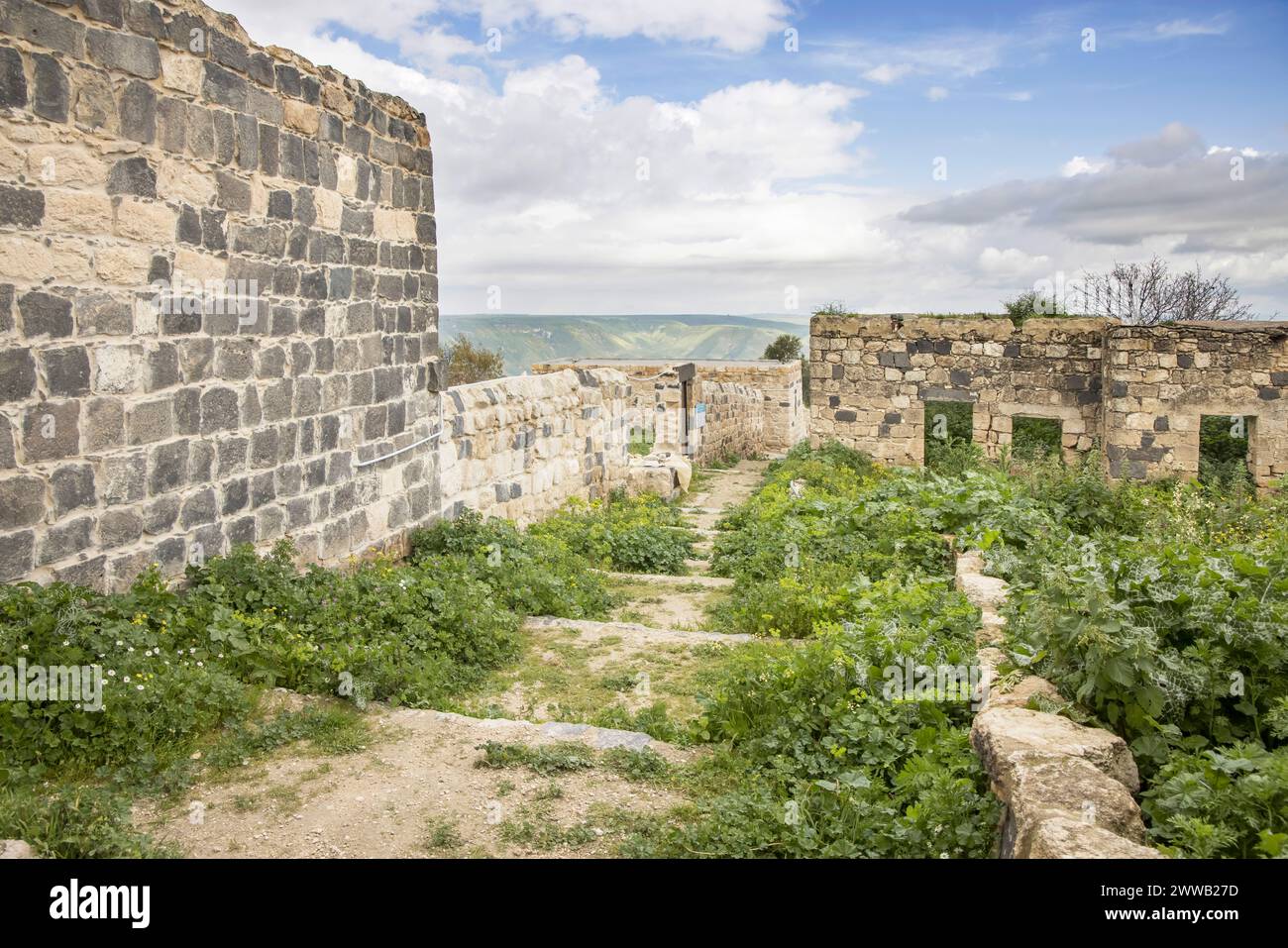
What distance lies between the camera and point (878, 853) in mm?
3486

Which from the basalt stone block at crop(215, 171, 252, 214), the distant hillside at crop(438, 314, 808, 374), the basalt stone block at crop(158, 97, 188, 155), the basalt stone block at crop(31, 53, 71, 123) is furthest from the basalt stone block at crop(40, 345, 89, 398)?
the distant hillside at crop(438, 314, 808, 374)

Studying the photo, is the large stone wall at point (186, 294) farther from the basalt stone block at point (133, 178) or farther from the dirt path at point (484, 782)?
the dirt path at point (484, 782)

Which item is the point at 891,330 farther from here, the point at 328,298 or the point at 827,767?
the point at 827,767

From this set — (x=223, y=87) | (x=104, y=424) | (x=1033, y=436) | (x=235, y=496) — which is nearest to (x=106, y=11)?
(x=223, y=87)

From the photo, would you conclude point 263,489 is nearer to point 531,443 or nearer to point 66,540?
point 66,540

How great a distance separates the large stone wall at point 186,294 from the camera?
15.4 feet

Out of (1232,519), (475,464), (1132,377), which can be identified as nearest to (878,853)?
(475,464)

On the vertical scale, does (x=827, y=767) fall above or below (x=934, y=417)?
below

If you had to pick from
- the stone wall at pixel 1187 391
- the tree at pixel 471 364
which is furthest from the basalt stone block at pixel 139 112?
the tree at pixel 471 364

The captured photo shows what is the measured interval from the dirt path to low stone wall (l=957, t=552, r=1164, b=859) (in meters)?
1.45

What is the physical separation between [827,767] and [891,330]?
40.9 ft

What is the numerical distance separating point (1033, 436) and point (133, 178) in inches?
546

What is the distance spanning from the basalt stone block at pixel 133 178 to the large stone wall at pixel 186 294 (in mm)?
Result: 11
